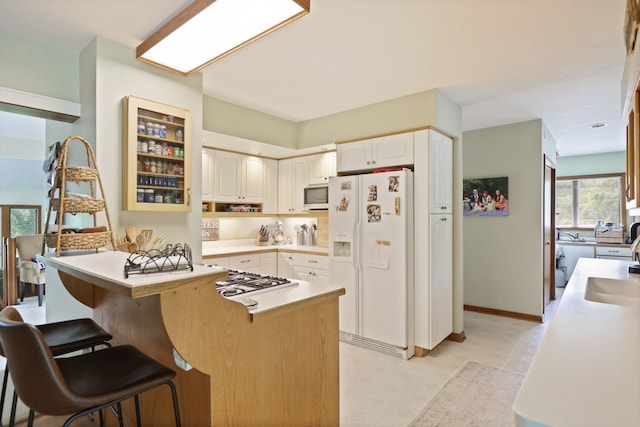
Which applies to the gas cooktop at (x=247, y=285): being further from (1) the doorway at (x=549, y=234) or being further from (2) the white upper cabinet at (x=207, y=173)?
(1) the doorway at (x=549, y=234)

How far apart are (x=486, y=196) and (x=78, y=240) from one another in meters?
4.61

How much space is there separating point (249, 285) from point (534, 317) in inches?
161

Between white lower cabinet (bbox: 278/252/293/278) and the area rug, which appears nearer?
the area rug

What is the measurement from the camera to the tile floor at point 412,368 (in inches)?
94.7

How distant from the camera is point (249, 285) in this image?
179 cm

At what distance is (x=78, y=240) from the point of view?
183cm

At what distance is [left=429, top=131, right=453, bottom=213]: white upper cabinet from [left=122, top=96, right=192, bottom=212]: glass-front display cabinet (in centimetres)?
219

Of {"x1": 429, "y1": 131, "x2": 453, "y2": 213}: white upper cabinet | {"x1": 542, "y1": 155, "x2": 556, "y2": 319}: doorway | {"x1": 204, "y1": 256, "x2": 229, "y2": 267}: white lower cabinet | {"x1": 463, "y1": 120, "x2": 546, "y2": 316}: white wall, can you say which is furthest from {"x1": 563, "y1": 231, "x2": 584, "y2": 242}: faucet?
{"x1": 204, "y1": 256, "x2": 229, "y2": 267}: white lower cabinet

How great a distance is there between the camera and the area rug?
2.29 m

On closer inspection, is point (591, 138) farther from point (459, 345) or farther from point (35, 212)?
point (35, 212)

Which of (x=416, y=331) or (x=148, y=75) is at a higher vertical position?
(x=148, y=75)

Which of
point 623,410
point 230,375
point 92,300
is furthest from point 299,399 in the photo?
point 92,300

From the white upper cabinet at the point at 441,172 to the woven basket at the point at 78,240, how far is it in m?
2.68

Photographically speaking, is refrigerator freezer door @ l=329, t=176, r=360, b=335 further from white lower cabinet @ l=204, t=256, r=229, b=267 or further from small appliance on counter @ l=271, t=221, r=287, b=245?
small appliance on counter @ l=271, t=221, r=287, b=245
